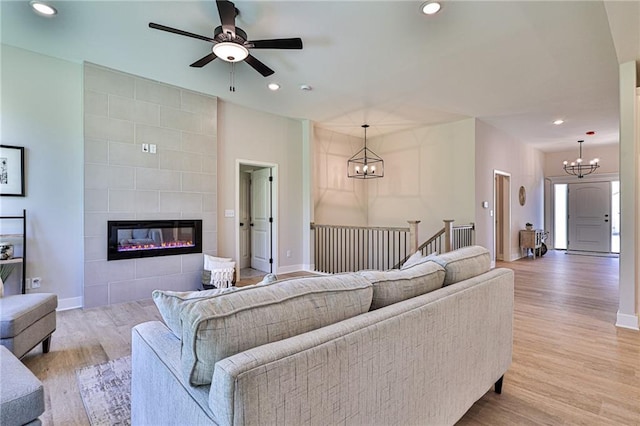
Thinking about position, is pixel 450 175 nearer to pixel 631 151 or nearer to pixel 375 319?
pixel 631 151

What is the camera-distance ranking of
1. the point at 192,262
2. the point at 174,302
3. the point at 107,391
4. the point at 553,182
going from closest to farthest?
the point at 174,302, the point at 107,391, the point at 192,262, the point at 553,182

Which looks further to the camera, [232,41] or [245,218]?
[245,218]

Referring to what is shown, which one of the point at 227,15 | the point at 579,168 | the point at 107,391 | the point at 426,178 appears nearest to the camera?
the point at 107,391

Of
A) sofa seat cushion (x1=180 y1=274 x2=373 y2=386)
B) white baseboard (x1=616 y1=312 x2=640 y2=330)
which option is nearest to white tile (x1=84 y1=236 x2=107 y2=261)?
sofa seat cushion (x1=180 y1=274 x2=373 y2=386)

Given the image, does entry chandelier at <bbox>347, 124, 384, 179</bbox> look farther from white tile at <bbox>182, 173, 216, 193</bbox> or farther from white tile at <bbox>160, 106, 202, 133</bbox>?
white tile at <bbox>160, 106, 202, 133</bbox>

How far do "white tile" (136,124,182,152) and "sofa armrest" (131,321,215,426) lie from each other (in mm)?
3470

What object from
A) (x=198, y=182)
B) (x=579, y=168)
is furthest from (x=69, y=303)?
(x=579, y=168)

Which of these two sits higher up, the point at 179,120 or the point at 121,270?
the point at 179,120

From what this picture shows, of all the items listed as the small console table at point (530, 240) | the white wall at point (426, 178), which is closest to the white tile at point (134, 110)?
the white wall at point (426, 178)

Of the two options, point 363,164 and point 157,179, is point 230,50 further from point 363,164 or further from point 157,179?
point 363,164

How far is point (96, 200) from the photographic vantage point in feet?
12.5

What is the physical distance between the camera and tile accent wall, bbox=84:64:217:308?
3.79 meters

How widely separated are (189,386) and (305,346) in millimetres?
391

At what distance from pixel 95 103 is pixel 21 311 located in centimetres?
262
